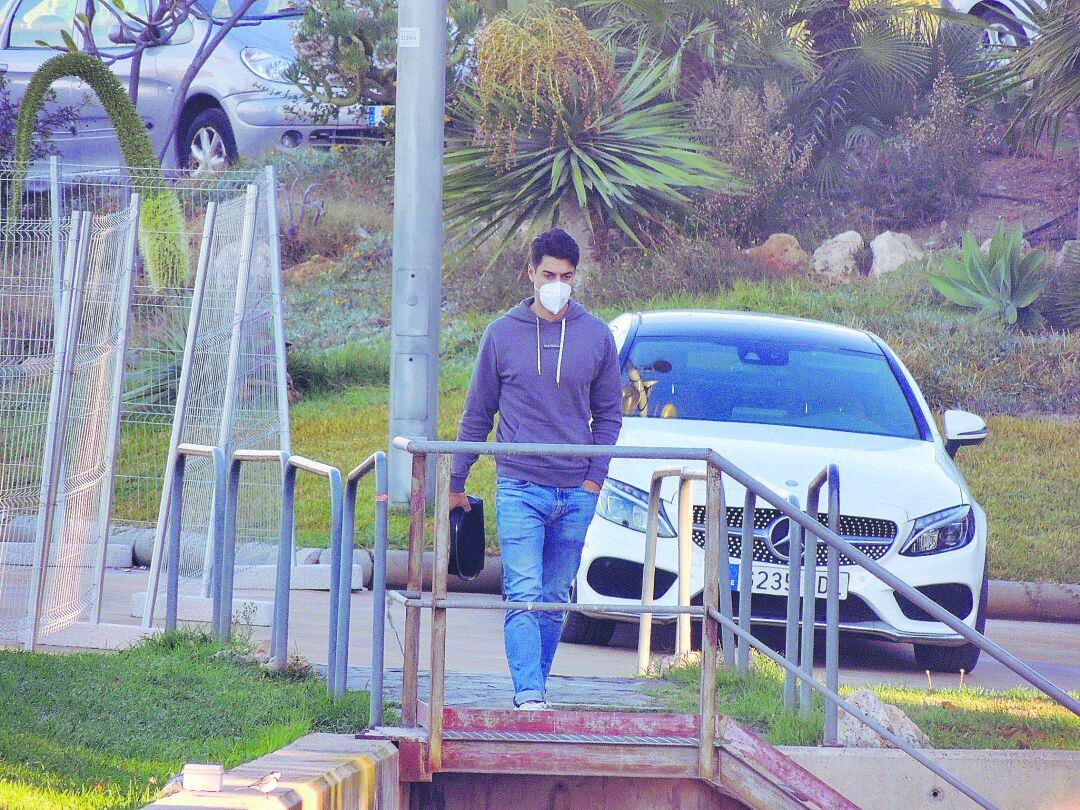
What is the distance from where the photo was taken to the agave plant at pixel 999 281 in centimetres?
1530

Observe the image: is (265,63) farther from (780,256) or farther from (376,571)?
(376,571)

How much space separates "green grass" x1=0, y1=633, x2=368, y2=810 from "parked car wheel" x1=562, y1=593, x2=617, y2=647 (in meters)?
2.10

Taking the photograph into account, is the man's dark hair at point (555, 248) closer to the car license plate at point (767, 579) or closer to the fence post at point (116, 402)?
the car license plate at point (767, 579)

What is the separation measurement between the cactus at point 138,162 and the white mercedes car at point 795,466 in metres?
2.53

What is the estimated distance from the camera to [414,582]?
5.10m

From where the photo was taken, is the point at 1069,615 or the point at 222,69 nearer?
the point at 1069,615

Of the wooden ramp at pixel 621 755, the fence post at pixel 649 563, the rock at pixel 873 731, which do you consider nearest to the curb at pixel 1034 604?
the fence post at pixel 649 563

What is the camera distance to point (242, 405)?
28.1ft

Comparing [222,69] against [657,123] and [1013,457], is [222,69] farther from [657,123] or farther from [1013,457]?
[1013,457]

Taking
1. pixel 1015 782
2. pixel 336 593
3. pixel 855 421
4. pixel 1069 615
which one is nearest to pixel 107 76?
pixel 855 421

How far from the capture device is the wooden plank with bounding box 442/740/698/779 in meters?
5.20

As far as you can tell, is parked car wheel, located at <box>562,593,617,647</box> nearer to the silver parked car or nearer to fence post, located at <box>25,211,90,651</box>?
fence post, located at <box>25,211,90,651</box>

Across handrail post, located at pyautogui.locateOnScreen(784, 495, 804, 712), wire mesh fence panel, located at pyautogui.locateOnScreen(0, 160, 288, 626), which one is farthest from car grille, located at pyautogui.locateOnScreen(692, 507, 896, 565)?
wire mesh fence panel, located at pyautogui.locateOnScreen(0, 160, 288, 626)

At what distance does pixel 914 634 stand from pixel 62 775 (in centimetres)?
419
